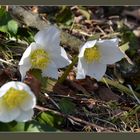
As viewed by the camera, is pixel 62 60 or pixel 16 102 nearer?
pixel 16 102

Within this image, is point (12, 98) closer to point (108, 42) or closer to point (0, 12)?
point (108, 42)

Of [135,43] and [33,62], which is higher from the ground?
[33,62]

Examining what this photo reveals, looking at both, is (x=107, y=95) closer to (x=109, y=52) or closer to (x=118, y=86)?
(x=118, y=86)

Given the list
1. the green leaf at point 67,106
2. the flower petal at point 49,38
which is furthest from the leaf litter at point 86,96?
the flower petal at point 49,38

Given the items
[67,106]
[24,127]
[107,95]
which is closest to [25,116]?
A: [24,127]

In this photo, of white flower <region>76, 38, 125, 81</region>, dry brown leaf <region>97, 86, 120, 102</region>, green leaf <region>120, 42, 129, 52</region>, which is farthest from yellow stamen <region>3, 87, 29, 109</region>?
green leaf <region>120, 42, 129, 52</region>

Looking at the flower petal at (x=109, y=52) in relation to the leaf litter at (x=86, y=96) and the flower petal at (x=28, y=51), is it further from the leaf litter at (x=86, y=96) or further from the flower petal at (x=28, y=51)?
the flower petal at (x=28, y=51)

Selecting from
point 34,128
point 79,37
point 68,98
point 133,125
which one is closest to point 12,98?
point 34,128
